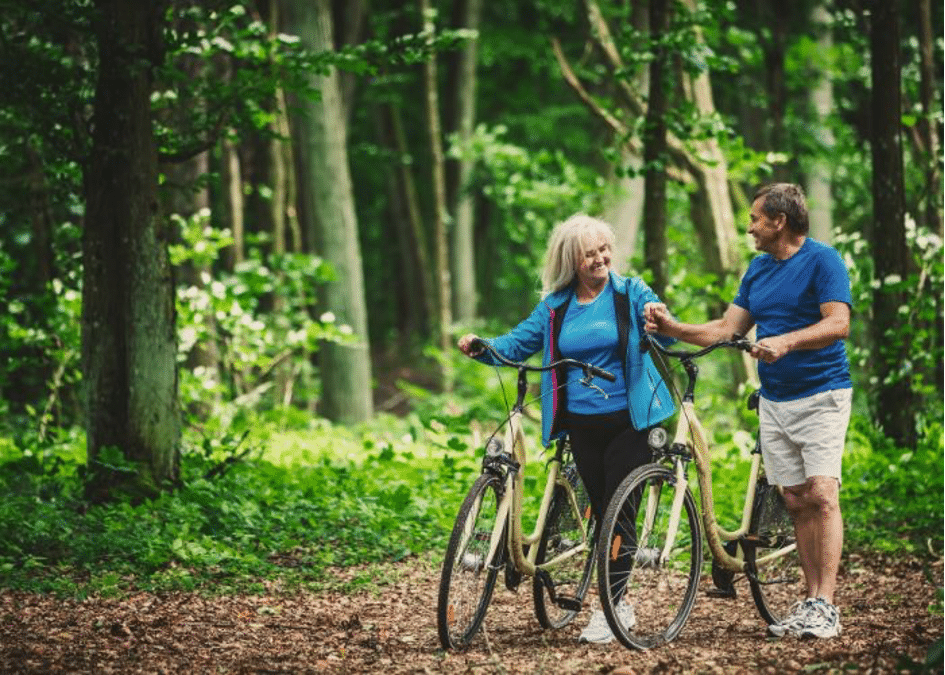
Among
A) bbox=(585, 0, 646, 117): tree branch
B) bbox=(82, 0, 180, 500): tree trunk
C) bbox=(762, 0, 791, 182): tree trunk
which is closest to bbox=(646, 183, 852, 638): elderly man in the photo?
bbox=(82, 0, 180, 500): tree trunk

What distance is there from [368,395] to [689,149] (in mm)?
6788

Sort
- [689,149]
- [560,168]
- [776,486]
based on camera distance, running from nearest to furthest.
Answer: [776,486] < [689,149] < [560,168]

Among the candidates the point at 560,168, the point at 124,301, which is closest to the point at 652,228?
the point at 124,301

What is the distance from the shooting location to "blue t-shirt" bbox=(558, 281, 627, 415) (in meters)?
5.77

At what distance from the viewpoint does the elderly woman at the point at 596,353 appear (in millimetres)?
5766

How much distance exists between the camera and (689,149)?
1075cm

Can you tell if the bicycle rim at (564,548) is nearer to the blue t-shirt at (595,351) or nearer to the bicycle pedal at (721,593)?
the blue t-shirt at (595,351)

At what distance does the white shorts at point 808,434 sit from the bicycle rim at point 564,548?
0.98 meters

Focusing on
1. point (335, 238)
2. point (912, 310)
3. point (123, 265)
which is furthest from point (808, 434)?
point (335, 238)

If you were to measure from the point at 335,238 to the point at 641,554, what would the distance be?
35.2 ft

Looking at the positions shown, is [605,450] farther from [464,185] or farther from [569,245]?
[464,185]

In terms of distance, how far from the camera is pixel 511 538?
5652 mm

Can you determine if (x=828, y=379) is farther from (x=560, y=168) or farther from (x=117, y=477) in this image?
(x=560, y=168)

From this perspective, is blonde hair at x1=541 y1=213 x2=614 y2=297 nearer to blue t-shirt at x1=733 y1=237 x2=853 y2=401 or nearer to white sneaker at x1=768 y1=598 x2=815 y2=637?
blue t-shirt at x1=733 y1=237 x2=853 y2=401
